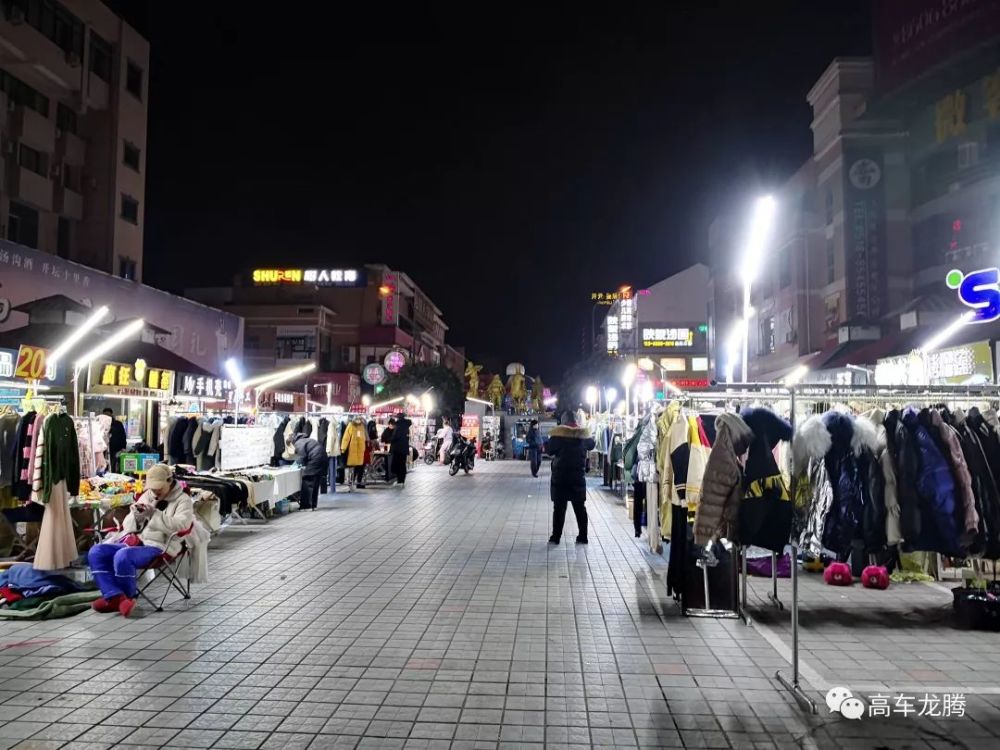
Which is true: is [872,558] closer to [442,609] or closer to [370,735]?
[442,609]

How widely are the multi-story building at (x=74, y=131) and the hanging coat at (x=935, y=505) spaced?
2742 centimetres

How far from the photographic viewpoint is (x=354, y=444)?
741 inches

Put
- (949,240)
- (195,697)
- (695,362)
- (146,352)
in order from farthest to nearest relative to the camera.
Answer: (695,362) → (949,240) → (146,352) → (195,697)

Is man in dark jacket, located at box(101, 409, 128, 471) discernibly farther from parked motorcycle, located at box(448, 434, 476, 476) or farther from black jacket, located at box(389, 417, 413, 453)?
parked motorcycle, located at box(448, 434, 476, 476)

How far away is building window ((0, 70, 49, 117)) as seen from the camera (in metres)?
24.4

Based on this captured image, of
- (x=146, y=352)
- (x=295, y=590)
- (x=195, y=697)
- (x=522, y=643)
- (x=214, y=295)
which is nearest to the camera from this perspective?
(x=195, y=697)

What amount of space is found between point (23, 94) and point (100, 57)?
3.94 meters

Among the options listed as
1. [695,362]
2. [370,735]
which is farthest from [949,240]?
[695,362]

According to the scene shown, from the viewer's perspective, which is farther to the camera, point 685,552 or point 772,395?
point 685,552

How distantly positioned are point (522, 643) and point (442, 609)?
129cm

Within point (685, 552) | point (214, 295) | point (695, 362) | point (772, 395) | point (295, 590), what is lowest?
point (295, 590)

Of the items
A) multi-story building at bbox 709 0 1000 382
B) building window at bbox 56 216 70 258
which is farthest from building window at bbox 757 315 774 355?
building window at bbox 56 216 70 258

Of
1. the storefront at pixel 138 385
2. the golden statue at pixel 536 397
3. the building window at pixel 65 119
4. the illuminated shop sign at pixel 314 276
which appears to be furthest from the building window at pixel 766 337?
the golden statue at pixel 536 397

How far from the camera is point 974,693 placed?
4.71m
